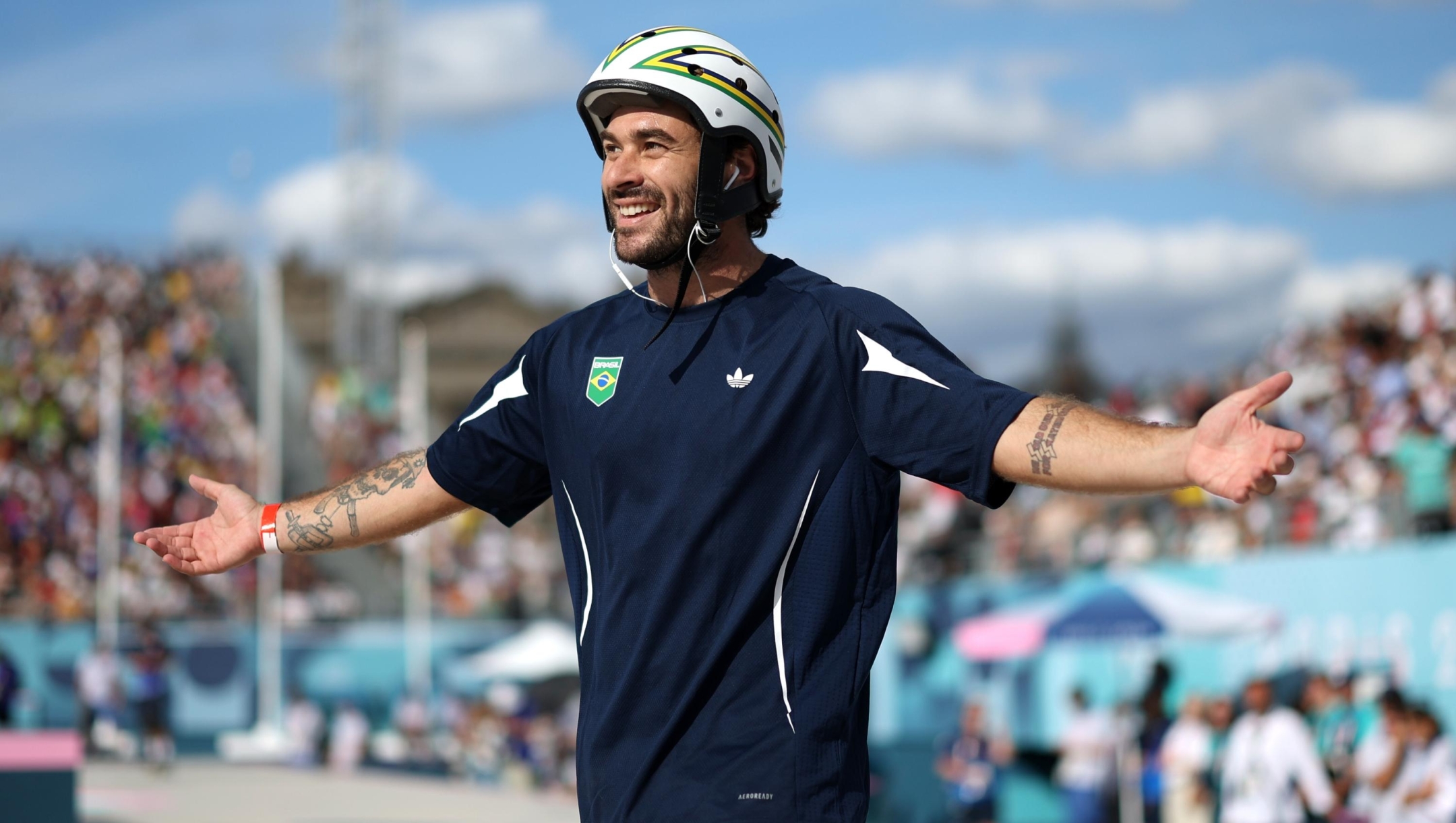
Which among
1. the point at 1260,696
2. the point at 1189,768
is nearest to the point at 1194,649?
the point at 1189,768

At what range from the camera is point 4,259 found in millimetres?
38156

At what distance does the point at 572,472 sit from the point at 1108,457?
1.20 metres

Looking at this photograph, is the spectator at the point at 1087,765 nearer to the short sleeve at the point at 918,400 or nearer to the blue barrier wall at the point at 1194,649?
the blue barrier wall at the point at 1194,649

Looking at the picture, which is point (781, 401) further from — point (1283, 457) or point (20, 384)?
point (20, 384)

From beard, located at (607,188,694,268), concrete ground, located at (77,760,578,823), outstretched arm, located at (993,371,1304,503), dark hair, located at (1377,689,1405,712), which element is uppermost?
beard, located at (607,188,694,268)

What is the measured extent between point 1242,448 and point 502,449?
1833mm

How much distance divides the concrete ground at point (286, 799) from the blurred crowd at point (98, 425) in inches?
236

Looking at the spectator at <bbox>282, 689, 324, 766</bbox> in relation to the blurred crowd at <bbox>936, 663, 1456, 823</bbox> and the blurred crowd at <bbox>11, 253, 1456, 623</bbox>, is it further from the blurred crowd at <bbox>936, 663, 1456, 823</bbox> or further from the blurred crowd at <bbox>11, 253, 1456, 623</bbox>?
the blurred crowd at <bbox>936, 663, 1456, 823</bbox>

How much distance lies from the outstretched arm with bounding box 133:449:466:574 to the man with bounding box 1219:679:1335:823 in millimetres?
9504

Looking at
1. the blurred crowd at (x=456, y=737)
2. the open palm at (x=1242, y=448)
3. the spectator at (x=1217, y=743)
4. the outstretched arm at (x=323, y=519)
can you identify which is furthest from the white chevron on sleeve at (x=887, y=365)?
the blurred crowd at (x=456, y=737)

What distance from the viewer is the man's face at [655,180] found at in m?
3.53

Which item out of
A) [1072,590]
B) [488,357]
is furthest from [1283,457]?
[488,357]

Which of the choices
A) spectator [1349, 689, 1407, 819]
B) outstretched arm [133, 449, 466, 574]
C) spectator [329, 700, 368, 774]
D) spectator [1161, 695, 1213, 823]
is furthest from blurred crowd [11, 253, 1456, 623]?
outstretched arm [133, 449, 466, 574]

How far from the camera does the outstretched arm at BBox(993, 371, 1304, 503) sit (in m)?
2.72
